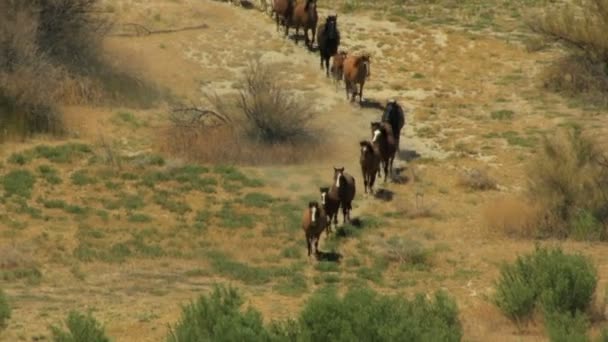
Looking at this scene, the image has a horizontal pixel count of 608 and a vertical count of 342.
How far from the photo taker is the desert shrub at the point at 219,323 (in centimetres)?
1611

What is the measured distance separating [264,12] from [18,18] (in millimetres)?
12118

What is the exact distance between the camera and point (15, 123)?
34.2 meters

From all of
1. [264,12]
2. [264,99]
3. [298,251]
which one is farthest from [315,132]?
[264,12]

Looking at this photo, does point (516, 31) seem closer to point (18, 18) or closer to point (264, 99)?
point (264, 99)

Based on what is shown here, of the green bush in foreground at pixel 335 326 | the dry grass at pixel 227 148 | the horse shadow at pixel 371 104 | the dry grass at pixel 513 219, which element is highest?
the green bush in foreground at pixel 335 326

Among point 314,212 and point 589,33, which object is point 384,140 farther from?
point 314,212

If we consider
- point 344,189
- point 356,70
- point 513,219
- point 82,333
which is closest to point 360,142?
point 344,189

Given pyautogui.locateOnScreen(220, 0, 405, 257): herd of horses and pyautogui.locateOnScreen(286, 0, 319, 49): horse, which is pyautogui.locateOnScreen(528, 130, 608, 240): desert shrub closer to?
pyautogui.locateOnScreen(220, 0, 405, 257): herd of horses

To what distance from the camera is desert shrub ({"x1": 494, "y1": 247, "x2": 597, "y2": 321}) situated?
20.0 metres

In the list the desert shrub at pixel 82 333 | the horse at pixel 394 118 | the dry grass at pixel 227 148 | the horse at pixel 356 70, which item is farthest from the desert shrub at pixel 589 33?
the desert shrub at pixel 82 333

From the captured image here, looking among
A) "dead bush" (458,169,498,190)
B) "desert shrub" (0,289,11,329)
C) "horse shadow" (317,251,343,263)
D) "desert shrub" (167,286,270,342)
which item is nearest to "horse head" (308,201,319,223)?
"horse shadow" (317,251,343,263)

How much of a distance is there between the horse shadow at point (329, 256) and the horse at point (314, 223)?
10cm

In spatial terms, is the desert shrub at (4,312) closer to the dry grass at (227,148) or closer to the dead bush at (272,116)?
the dry grass at (227,148)

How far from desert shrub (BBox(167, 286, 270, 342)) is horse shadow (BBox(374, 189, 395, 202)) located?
12095mm
